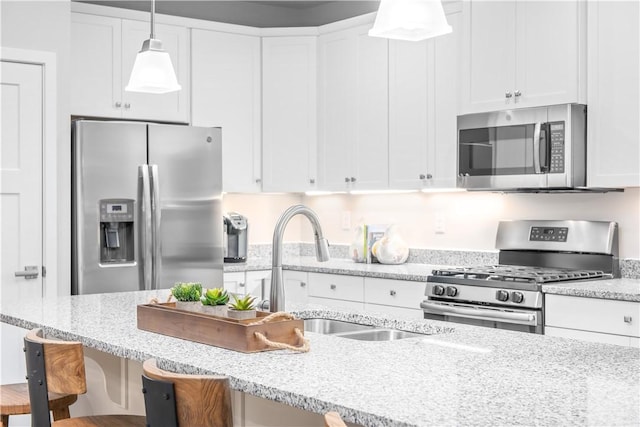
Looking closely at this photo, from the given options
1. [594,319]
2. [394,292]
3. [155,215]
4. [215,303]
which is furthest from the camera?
[155,215]

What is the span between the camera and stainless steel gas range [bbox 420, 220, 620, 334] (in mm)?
3871

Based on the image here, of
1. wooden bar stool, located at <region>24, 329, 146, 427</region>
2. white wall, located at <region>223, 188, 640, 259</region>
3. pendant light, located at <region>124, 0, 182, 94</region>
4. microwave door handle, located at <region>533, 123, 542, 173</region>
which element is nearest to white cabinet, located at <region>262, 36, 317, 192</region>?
white wall, located at <region>223, 188, 640, 259</region>

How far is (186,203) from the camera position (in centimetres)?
505

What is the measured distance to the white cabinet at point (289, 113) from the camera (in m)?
5.65

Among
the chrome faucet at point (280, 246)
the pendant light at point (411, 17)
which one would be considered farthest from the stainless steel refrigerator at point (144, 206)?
the pendant light at point (411, 17)

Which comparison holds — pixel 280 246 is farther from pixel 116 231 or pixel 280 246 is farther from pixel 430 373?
pixel 116 231

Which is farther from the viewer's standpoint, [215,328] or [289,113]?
[289,113]

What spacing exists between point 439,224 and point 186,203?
63.5 inches

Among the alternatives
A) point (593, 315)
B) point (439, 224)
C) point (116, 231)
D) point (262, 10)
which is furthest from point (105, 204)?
point (593, 315)

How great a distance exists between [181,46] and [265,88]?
66cm

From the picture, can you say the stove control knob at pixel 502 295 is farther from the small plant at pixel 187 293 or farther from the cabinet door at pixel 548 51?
the small plant at pixel 187 293

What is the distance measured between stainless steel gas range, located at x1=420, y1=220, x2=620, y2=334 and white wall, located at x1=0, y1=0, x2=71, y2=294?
2.07m

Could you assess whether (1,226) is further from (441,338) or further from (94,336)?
(441,338)

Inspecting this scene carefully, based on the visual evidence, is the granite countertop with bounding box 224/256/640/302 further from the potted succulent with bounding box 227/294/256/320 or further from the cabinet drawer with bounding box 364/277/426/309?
the potted succulent with bounding box 227/294/256/320
